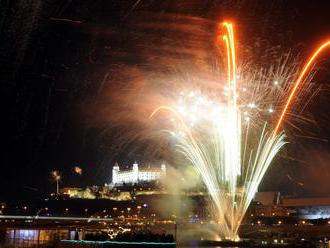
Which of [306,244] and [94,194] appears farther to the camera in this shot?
[94,194]

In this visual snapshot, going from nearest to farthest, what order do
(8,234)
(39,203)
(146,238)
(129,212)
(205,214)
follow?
(146,238) < (8,234) < (205,214) < (129,212) < (39,203)

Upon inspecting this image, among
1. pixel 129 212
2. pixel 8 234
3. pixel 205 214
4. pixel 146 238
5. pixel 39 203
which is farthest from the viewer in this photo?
pixel 39 203

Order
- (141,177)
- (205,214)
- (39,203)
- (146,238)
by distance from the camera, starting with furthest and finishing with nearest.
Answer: (141,177) < (39,203) < (205,214) < (146,238)

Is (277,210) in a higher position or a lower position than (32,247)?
higher

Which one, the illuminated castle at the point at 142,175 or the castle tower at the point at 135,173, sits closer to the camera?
the illuminated castle at the point at 142,175

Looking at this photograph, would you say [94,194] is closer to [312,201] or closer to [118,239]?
[312,201]

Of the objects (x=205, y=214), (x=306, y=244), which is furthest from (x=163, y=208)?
(x=306, y=244)

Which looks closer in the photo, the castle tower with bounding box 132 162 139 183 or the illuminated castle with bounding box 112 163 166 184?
the illuminated castle with bounding box 112 163 166 184

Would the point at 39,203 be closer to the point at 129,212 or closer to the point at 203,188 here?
the point at 129,212

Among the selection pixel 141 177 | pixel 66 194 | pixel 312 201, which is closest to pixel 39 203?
pixel 66 194

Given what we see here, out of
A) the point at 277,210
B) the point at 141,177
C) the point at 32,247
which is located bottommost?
the point at 32,247
